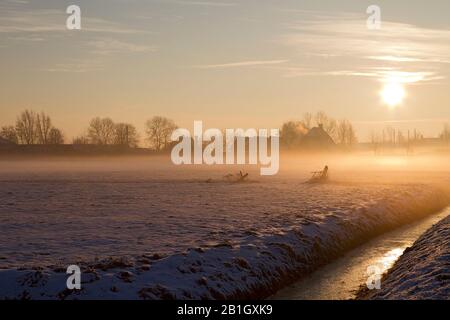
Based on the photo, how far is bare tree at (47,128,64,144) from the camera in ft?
519

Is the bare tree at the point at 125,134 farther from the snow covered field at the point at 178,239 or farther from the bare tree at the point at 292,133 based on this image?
the snow covered field at the point at 178,239

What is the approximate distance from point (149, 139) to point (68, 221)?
144 metres

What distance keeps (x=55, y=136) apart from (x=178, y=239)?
150688 millimetres

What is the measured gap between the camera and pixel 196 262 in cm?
1587

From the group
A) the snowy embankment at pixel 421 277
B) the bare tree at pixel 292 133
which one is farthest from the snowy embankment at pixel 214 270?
the bare tree at pixel 292 133

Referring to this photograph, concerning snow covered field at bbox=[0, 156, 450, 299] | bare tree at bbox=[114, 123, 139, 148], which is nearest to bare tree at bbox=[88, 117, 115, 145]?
bare tree at bbox=[114, 123, 139, 148]

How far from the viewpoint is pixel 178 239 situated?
19484mm

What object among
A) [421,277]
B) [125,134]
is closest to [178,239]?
[421,277]

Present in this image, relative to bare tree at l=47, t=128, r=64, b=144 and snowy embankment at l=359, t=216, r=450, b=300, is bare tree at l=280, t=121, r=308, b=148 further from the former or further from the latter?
snowy embankment at l=359, t=216, r=450, b=300

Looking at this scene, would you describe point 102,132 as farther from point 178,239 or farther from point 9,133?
point 178,239

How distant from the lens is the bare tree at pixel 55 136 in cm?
15832

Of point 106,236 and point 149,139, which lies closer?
point 106,236
